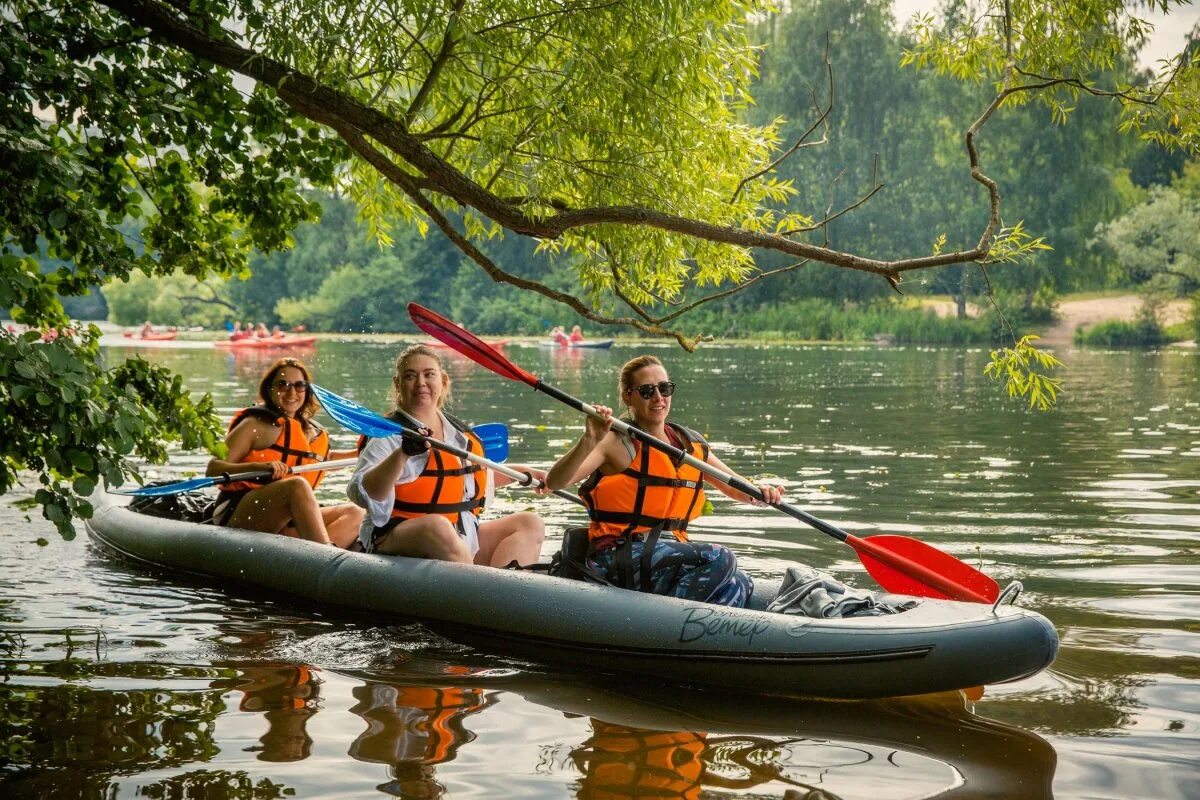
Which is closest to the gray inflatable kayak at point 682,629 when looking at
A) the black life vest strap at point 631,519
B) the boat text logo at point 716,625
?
the boat text logo at point 716,625

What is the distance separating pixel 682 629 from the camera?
427 centimetres

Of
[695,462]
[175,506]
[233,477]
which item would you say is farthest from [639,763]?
[175,506]

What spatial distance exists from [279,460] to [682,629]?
2533 millimetres

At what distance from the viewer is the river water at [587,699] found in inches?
135

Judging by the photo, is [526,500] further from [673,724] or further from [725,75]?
[673,724]

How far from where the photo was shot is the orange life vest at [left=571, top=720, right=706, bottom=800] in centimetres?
334

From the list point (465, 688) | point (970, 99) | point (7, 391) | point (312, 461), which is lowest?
point (465, 688)

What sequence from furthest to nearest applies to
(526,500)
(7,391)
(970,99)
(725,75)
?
1. (970,99)
2. (526,500)
3. (725,75)
4. (7,391)

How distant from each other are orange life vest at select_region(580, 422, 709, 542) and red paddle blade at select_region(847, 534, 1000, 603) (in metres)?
0.65

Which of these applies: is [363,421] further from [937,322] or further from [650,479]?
[937,322]

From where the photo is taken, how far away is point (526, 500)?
8656 millimetres

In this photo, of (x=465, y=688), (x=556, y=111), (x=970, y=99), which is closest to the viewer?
(x=465, y=688)

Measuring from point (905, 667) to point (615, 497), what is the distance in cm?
114

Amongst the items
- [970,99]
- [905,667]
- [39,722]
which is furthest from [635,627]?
[970,99]
